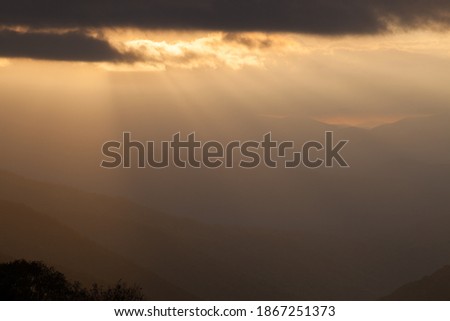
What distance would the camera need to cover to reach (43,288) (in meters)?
62.4

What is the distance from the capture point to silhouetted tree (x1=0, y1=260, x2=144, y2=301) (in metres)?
60.9

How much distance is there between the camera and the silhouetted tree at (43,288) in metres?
60.9

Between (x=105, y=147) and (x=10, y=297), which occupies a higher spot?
(x=105, y=147)
